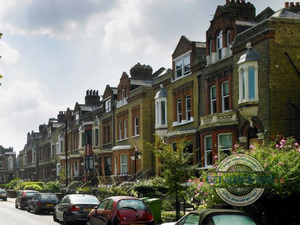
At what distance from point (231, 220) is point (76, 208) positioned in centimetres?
1163

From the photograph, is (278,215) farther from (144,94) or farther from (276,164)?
(144,94)

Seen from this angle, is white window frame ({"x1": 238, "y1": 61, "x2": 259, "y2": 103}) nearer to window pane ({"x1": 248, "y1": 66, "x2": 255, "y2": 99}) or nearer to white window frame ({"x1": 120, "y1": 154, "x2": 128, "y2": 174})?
window pane ({"x1": 248, "y1": 66, "x2": 255, "y2": 99})

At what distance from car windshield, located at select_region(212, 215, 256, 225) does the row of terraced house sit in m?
12.5

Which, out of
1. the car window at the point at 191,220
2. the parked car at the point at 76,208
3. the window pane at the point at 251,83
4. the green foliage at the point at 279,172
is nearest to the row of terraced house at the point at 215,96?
the window pane at the point at 251,83

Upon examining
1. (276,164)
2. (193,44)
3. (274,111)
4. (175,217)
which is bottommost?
(175,217)

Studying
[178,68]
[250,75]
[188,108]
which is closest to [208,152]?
[188,108]

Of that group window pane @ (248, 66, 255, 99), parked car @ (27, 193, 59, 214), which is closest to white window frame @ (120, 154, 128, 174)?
parked car @ (27, 193, 59, 214)

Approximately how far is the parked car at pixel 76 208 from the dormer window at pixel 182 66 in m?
13.4

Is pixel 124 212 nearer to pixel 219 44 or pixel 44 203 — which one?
pixel 219 44

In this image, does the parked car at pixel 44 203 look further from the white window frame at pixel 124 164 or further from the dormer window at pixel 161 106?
the white window frame at pixel 124 164

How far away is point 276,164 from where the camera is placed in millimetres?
16156

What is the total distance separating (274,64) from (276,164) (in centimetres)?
958

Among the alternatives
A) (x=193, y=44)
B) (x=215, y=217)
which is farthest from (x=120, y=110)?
(x=215, y=217)

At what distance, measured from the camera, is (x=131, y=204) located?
17.0 metres
